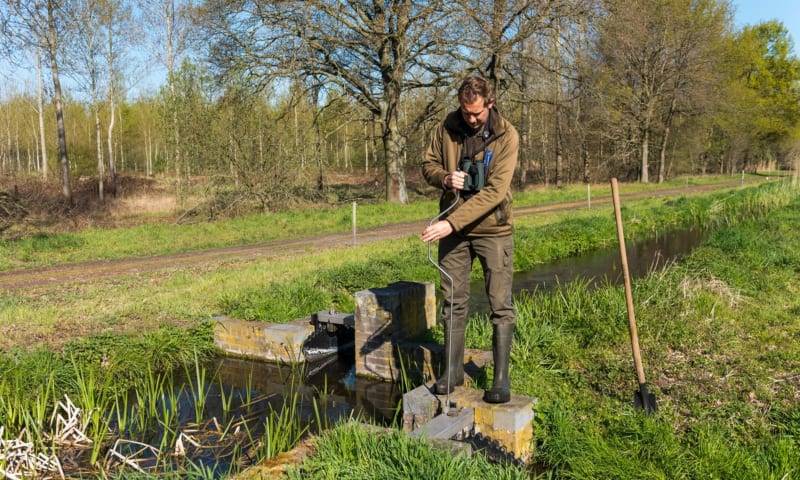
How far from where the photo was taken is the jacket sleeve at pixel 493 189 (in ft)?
13.5

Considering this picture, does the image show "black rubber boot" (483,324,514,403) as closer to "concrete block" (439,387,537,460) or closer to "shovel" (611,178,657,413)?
"concrete block" (439,387,537,460)

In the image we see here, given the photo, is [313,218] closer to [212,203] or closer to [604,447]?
[212,203]

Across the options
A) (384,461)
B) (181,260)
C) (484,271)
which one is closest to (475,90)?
(484,271)

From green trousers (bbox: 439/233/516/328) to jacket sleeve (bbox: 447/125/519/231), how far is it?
247 millimetres

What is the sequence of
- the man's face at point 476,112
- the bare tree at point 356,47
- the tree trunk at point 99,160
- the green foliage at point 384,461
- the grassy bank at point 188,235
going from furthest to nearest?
the tree trunk at point 99,160 < the bare tree at point 356,47 < the grassy bank at point 188,235 < the man's face at point 476,112 < the green foliage at point 384,461

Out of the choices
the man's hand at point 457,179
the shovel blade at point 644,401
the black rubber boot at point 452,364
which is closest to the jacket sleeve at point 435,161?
the man's hand at point 457,179

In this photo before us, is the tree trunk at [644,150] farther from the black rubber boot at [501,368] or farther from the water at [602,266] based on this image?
the black rubber boot at [501,368]

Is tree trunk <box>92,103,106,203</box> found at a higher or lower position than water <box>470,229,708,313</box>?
higher

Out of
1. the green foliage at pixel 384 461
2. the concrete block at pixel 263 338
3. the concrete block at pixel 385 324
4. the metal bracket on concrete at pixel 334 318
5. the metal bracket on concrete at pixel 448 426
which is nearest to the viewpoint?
the green foliage at pixel 384 461

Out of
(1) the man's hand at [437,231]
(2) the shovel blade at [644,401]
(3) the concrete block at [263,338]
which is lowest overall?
(3) the concrete block at [263,338]

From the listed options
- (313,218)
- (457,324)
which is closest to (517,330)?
(457,324)

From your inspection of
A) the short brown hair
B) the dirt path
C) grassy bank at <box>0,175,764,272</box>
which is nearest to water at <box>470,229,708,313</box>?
the dirt path

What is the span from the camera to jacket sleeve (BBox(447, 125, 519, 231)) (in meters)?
4.12

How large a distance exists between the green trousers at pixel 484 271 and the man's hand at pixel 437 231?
0.34 meters
